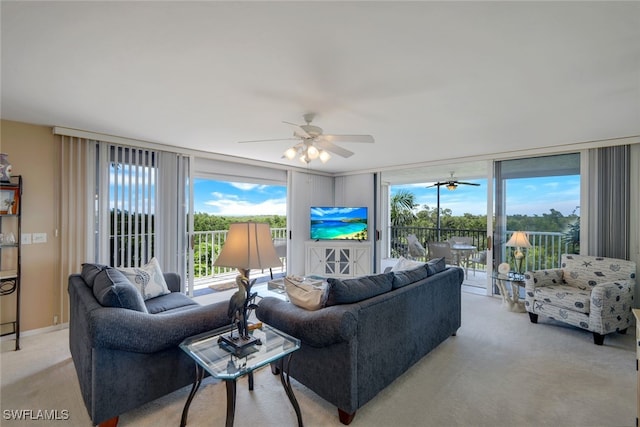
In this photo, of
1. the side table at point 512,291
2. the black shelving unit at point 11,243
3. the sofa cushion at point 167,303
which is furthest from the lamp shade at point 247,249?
the side table at point 512,291

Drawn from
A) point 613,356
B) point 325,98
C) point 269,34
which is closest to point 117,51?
point 269,34

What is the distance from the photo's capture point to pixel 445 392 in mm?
2025

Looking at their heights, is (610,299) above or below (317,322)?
below

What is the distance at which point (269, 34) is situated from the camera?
1453 mm

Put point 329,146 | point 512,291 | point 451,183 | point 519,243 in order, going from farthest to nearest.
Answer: point 451,183, point 512,291, point 519,243, point 329,146

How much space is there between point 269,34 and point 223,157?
326 cm

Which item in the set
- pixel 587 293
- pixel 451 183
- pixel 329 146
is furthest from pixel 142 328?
pixel 451 183

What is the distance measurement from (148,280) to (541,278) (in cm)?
444

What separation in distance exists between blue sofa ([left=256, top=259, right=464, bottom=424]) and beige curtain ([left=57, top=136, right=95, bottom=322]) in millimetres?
2515

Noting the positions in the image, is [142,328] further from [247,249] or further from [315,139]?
[315,139]

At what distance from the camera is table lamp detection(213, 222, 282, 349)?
1.66m

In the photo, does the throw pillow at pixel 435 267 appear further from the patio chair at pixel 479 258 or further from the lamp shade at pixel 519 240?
the patio chair at pixel 479 258

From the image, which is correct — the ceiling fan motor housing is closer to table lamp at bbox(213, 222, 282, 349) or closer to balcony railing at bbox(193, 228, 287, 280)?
table lamp at bbox(213, 222, 282, 349)

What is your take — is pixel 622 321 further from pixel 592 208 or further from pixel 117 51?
pixel 117 51
